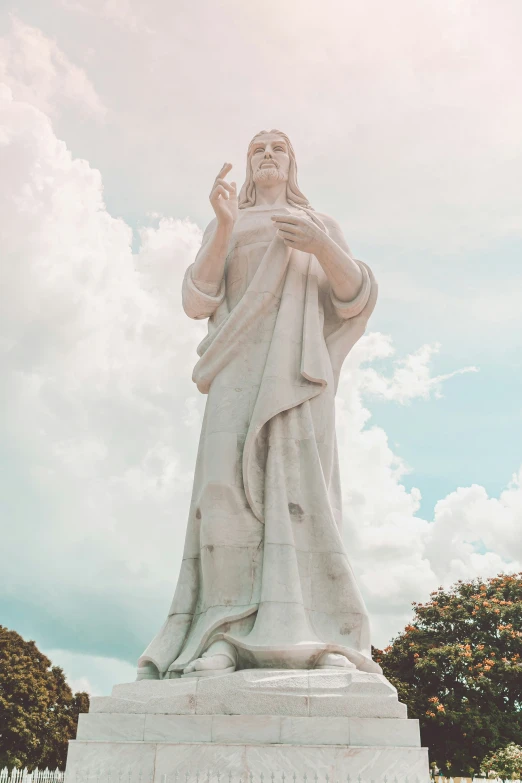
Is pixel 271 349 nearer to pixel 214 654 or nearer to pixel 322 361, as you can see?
pixel 322 361

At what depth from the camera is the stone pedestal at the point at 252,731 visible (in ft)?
20.6

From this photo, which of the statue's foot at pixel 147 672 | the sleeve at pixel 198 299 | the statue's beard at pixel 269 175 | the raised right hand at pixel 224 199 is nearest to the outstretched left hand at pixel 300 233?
the raised right hand at pixel 224 199

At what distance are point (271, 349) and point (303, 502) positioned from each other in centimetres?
185

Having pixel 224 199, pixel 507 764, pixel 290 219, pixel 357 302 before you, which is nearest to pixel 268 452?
pixel 357 302

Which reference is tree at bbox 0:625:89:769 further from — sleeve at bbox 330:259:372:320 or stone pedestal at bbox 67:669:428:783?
sleeve at bbox 330:259:372:320

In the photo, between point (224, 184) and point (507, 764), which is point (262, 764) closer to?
point (224, 184)

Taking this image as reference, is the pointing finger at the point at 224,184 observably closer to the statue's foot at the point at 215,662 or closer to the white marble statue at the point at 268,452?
the white marble statue at the point at 268,452

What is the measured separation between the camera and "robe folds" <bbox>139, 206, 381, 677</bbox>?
7.64 metres

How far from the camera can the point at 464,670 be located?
27.1 m

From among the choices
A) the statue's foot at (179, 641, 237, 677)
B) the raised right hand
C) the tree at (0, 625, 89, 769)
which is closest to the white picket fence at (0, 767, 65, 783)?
the statue's foot at (179, 641, 237, 677)

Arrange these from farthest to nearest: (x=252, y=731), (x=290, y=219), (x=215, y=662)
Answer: (x=290, y=219), (x=215, y=662), (x=252, y=731)

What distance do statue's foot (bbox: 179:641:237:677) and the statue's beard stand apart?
19.8 ft

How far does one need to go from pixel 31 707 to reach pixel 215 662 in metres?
32.8

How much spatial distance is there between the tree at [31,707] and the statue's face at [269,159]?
3185cm
